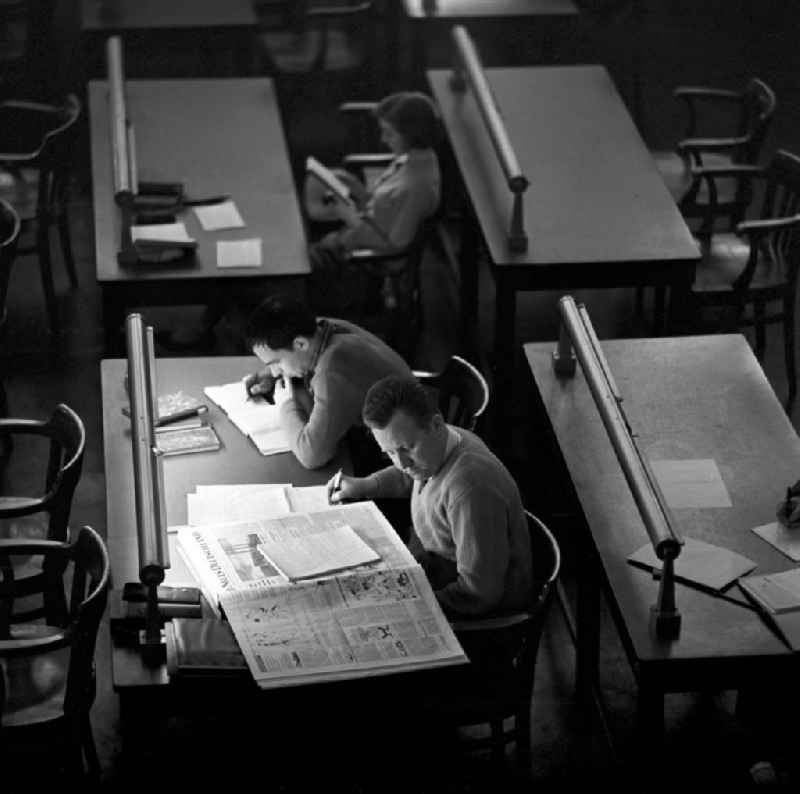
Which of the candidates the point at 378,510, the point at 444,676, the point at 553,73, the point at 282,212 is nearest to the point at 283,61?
the point at 553,73

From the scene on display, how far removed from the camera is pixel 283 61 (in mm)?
9117

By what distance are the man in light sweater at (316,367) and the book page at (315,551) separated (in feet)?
1.82

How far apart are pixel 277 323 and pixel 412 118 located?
2.09 metres

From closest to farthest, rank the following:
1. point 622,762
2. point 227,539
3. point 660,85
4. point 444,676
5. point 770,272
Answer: point 444,676 → point 227,539 → point 622,762 → point 770,272 → point 660,85

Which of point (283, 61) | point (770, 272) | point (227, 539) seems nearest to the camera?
point (227, 539)

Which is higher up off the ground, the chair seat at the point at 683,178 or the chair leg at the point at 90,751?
the chair seat at the point at 683,178

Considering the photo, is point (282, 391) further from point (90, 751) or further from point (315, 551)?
point (90, 751)

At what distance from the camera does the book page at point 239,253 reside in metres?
6.54

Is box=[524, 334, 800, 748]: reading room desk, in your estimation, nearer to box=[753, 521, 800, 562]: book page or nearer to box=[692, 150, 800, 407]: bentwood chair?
Answer: box=[753, 521, 800, 562]: book page

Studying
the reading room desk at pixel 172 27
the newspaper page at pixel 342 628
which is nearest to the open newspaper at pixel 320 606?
the newspaper page at pixel 342 628

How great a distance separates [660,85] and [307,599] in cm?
665

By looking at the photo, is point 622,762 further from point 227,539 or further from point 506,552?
point 227,539

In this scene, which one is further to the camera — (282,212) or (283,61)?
(283,61)

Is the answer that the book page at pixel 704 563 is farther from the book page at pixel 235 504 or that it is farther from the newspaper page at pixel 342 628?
the book page at pixel 235 504
